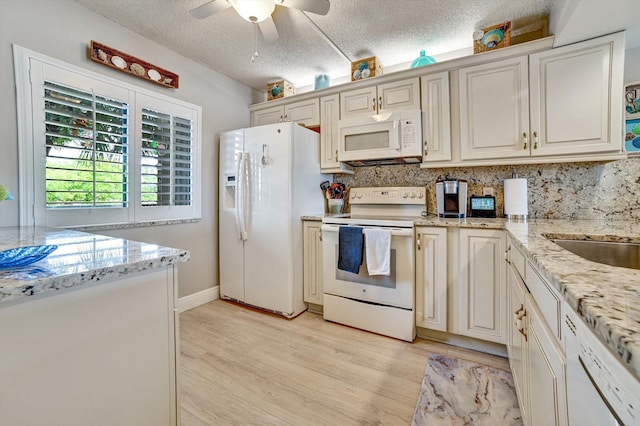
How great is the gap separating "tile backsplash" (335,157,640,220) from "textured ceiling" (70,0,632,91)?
3.68ft

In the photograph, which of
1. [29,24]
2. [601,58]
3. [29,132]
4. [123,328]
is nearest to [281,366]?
[123,328]

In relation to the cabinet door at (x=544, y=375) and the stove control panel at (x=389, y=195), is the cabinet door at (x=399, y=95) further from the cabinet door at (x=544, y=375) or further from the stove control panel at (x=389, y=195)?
the cabinet door at (x=544, y=375)

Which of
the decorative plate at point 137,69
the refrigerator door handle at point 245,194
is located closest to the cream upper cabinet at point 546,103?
the refrigerator door handle at point 245,194

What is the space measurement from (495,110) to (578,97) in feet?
1.55

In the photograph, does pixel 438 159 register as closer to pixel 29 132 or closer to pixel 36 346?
pixel 36 346

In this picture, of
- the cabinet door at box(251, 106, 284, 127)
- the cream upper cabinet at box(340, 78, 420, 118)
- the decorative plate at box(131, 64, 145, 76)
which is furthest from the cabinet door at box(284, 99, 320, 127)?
the decorative plate at box(131, 64, 145, 76)

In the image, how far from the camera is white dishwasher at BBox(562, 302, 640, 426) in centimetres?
38

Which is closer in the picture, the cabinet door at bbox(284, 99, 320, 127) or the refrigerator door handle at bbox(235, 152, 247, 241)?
the refrigerator door handle at bbox(235, 152, 247, 241)

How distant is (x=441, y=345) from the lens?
2.12m

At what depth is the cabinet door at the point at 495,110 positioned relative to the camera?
2.05 m

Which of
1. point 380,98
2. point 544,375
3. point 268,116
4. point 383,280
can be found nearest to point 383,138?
point 380,98

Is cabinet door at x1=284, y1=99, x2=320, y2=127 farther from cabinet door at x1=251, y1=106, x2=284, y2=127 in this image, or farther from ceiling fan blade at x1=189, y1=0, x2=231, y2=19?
ceiling fan blade at x1=189, y1=0, x2=231, y2=19

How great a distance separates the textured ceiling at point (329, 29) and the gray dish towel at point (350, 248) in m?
1.62

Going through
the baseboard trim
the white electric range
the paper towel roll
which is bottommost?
the baseboard trim
